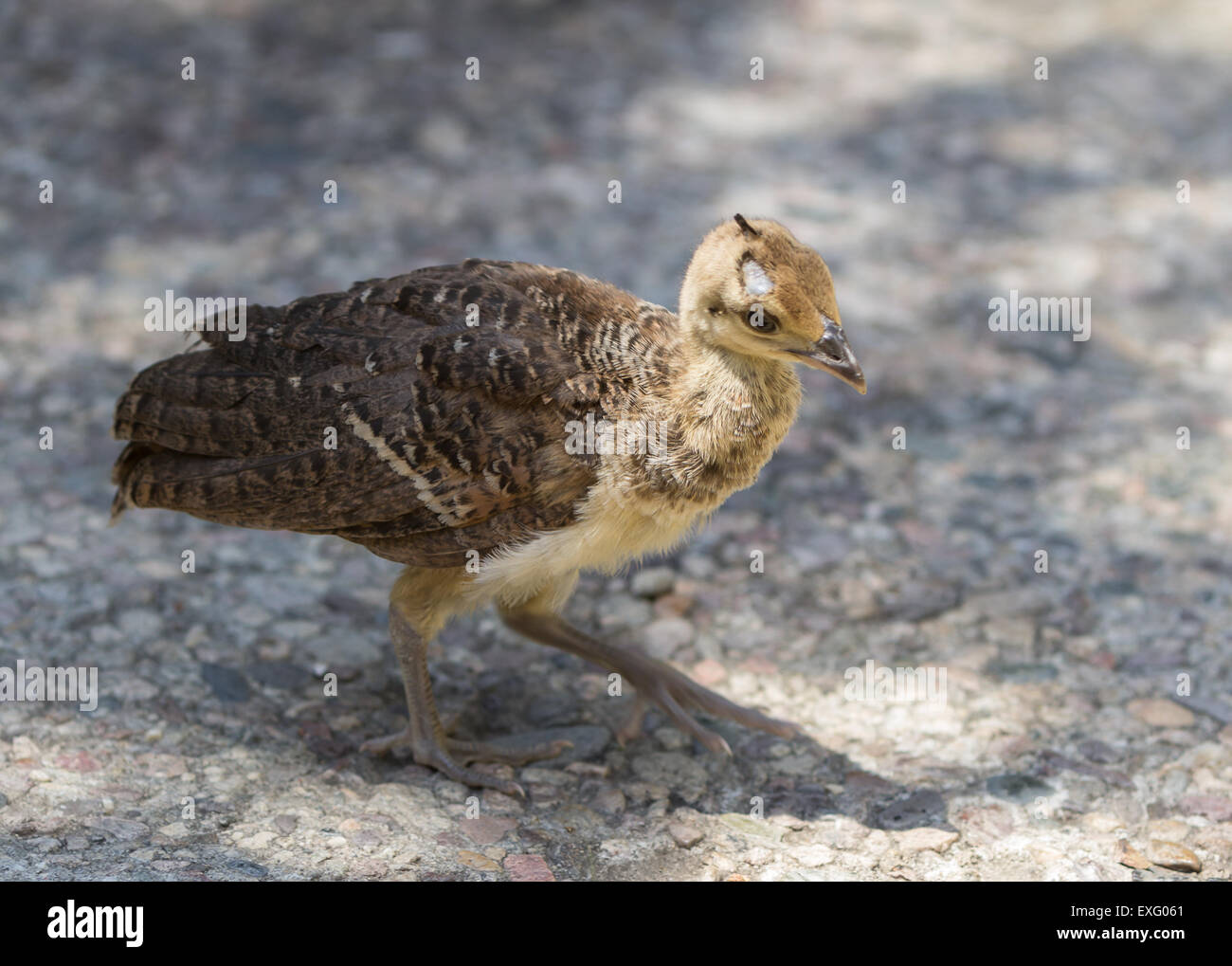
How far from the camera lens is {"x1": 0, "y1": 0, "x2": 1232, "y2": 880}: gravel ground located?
14.3 ft

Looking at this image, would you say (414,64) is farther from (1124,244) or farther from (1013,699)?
(1013,699)

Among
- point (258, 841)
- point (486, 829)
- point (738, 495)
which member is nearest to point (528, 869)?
point (486, 829)

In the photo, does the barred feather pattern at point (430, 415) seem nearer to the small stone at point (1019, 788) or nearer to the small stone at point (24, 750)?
the small stone at point (24, 750)

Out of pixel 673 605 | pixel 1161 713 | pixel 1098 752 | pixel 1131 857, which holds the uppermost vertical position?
pixel 673 605

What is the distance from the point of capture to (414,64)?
9.44m

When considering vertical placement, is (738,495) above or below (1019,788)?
above

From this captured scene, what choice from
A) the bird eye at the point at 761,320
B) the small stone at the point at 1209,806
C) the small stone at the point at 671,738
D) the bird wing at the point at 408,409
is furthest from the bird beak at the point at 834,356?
the small stone at the point at 1209,806

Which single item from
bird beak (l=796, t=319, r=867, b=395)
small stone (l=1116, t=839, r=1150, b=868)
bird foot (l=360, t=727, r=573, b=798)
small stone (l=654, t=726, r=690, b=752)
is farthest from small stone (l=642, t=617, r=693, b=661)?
small stone (l=1116, t=839, r=1150, b=868)

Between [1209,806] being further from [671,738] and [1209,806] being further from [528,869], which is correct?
[528,869]

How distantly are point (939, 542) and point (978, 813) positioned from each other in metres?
1.74

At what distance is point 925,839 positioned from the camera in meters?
4.30

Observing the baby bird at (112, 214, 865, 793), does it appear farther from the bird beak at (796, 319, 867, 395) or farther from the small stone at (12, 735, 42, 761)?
the small stone at (12, 735, 42, 761)

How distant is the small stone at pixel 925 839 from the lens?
426 centimetres

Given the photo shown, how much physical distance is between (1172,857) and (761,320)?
2.09 metres
